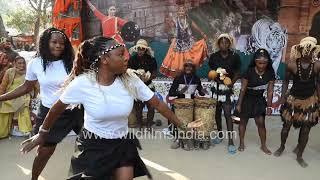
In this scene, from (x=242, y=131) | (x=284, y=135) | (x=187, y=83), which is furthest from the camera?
(x=187, y=83)

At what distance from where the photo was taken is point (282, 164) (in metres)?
5.35

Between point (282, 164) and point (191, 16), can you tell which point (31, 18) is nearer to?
point (191, 16)

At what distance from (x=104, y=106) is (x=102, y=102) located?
4 centimetres

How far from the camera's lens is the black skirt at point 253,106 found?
5841 mm

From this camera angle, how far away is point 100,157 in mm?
3025

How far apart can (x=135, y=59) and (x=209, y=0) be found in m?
2.25

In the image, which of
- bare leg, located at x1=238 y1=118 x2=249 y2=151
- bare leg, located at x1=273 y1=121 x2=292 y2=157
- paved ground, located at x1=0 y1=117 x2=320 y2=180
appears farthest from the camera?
bare leg, located at x1=238 y1=118 x2=249 y2=151

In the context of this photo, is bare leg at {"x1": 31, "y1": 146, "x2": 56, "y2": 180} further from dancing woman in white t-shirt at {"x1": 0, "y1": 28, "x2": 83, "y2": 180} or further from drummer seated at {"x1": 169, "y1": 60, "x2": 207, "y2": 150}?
drummer seated at {"x1": 169, "y1": 60, "x2": 207, "y2": 150}

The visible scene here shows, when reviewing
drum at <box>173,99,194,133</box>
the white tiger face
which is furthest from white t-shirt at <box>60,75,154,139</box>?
the white tiger face

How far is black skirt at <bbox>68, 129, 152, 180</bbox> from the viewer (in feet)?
9.93

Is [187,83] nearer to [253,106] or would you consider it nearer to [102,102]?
[253,106]

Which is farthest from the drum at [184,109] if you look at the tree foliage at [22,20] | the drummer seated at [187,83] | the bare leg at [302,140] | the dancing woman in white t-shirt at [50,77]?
the tree foliage at [22,20]

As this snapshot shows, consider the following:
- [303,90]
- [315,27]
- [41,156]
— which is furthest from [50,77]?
[315,27]

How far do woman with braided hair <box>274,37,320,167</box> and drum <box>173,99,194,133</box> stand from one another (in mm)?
1423
